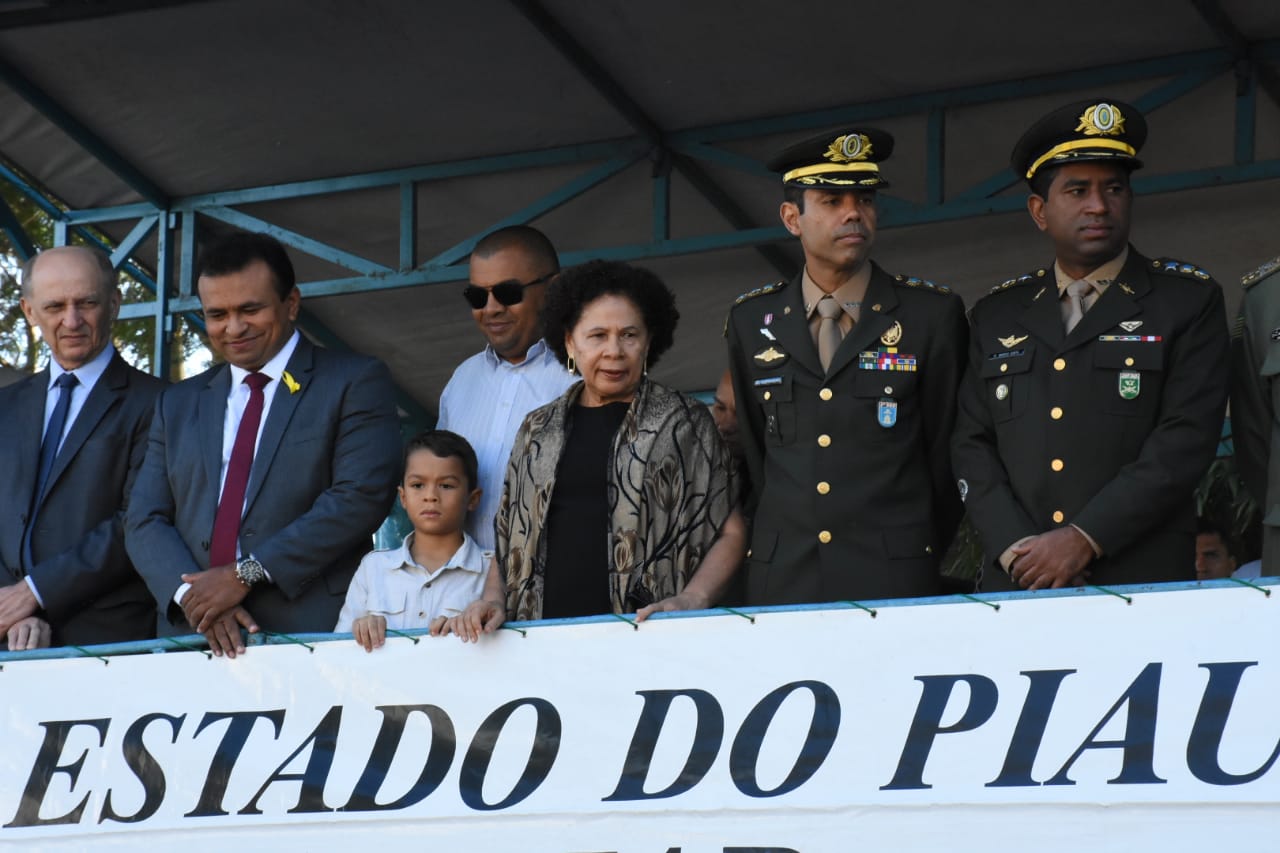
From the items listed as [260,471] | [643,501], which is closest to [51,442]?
[260,471]

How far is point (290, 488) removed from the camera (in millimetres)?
4398

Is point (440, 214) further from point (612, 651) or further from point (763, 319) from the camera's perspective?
point (612, 651)

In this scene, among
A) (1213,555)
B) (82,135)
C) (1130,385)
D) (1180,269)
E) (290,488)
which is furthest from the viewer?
(82,135)

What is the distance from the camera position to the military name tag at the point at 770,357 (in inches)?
163

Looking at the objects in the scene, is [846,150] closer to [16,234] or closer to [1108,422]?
[1108,422]

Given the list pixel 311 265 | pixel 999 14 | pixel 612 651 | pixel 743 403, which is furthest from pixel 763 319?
pixel 311 265

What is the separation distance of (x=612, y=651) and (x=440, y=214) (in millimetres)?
4994

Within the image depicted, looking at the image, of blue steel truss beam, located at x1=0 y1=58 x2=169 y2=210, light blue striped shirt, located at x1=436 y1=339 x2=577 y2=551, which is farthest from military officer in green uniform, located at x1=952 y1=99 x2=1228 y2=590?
blue steel truss beam, located at x1=0 y1=58 x2=169 y2=210

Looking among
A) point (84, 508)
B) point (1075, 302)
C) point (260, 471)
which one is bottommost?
point (84, 508)

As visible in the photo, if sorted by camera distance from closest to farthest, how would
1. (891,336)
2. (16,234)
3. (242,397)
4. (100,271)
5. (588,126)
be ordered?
1. (891,336)
2. (242,397)
3. (100,271)
4. (588,126)
5. (16,234)

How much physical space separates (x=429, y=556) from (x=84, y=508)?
1.02 m

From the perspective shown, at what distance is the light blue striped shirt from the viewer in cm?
468

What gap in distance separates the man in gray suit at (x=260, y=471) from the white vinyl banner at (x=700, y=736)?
31 centimetres

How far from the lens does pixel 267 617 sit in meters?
4.28
